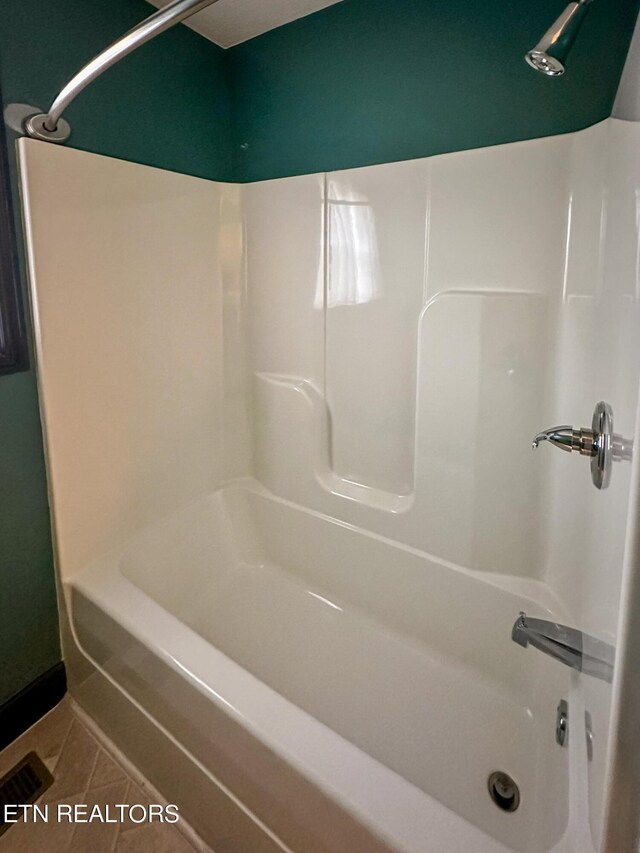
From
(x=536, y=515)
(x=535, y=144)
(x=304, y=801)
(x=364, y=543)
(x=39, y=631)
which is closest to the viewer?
(x=304, y=801)

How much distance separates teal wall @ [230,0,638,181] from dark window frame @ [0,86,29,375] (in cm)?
85

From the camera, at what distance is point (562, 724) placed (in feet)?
3.38

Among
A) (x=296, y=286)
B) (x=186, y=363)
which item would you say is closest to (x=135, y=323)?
(x=186, y=363)

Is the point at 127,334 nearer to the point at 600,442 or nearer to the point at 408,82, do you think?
the point at 408,82

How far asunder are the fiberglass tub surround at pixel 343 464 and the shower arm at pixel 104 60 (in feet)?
0.18

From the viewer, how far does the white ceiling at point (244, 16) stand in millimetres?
1494

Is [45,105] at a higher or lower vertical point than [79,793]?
higher

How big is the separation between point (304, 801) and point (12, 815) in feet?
2.91

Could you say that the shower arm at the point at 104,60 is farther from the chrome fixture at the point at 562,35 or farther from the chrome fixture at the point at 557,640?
the chrome fixture at the point at 557,640

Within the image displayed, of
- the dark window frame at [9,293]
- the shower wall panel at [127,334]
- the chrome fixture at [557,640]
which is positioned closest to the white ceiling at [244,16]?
the shower wall panel at [127,334]

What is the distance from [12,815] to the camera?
120 cm

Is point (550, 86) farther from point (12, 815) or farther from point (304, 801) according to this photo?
point (12, 815)

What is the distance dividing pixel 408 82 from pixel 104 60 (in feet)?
2.78

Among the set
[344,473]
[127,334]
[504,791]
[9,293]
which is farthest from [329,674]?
[9,293]
